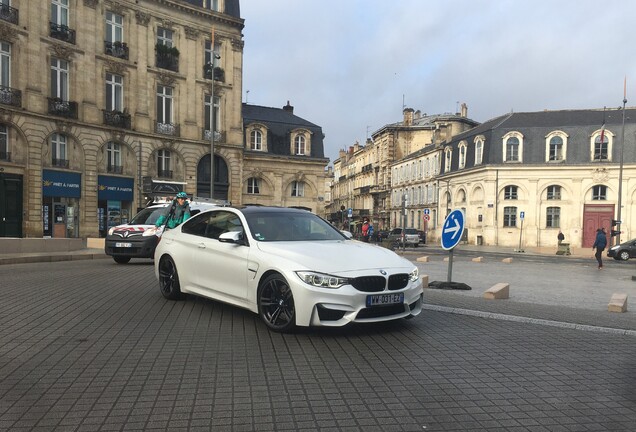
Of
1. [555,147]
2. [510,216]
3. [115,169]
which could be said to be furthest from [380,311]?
[555,147]

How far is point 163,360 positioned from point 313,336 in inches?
68.2

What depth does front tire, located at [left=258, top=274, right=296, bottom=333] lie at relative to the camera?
5.55 metres

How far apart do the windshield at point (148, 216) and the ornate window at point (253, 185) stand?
29.3 metres

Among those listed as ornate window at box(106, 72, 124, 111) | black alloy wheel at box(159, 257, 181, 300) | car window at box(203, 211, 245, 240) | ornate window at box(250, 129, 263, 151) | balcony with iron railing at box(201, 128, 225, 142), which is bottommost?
black alloy wheel at box(159, 257, 181, 300)

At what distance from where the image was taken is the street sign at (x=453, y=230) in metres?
9.98

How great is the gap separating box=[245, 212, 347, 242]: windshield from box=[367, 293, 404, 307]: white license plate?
154cm

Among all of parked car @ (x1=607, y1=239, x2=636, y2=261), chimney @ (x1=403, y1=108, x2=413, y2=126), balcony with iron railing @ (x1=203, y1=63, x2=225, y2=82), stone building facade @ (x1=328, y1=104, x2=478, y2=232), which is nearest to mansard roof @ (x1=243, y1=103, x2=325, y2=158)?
balcony with iron railing @ (x1=203, y1=63, x2=225, y2=82)

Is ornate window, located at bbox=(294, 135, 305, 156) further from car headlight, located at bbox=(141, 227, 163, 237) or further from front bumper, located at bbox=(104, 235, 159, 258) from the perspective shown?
front bumper, located at bbox=(104, 235, 159, 258)

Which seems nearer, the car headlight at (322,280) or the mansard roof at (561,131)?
the car headlight at (322,280)

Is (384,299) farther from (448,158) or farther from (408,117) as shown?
(408,117)

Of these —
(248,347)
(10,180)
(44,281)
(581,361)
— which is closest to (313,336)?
(248,347)

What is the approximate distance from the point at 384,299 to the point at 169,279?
394 cm

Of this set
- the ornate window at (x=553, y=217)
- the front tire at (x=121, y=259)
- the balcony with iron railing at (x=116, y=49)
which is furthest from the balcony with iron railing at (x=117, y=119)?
A: the ornate window at (x=553, y=217)

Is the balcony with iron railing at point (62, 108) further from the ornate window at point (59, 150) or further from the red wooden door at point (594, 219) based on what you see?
the red wooden door at point (594, 219)
